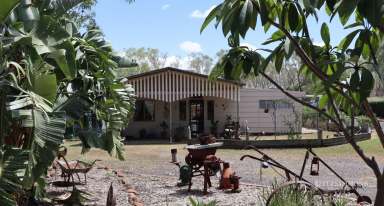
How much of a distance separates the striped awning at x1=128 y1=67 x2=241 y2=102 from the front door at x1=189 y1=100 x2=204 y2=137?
3.17m

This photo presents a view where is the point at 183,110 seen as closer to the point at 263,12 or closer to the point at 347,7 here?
the point at 263,12

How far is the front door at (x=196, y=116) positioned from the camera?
28.6 meters

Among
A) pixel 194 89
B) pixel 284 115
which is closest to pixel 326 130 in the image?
pixel 284 115

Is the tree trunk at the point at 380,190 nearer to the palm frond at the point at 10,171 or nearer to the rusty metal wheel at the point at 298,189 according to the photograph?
the rusty metal wheel at the point at 298,189

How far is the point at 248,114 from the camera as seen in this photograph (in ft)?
99.2

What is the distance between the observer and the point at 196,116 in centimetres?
2880

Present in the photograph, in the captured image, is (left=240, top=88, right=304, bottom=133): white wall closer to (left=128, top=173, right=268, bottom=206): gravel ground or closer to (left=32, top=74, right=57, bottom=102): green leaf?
(left=128, top=173, right=268, bottom=206): gravel ground

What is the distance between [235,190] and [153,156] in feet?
30.1

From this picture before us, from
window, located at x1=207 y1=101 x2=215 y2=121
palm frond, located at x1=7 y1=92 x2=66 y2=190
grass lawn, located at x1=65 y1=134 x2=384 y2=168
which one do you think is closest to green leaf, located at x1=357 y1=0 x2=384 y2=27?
palm frond, located at x1=7 y1=92 x2=66 y2=190

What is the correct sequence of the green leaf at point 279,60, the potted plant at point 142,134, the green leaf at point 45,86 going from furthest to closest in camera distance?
the potted plant at point 142,134 < the green leaf at point 45,86 < the green leaf at point 279,60

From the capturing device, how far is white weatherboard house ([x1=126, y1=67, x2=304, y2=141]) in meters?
25.6

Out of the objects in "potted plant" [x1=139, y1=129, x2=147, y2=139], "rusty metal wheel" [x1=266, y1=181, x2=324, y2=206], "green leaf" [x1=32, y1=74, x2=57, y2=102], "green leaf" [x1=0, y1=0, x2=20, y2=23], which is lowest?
"rusty metal wheel" [x1=266, y1=181, x2=324, y2=206]

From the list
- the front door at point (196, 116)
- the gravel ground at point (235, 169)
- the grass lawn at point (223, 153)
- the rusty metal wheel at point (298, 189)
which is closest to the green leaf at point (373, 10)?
the rusty metal wheel at point (298, 189)

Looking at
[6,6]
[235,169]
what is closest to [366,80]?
[6,6]
